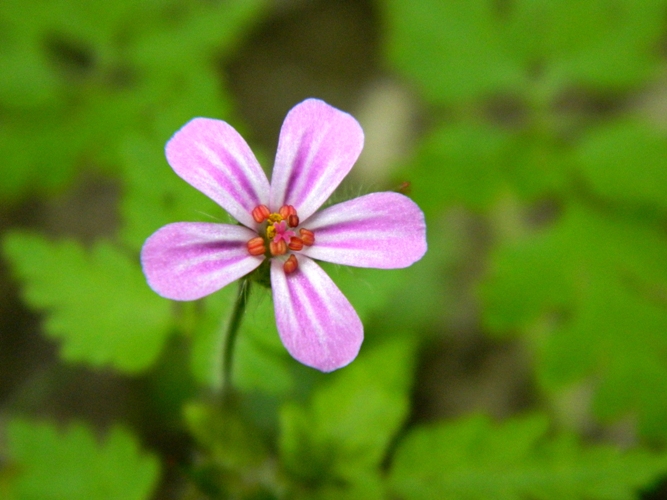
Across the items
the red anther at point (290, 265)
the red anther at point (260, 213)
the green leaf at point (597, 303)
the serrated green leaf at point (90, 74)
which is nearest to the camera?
the red anther at point (290, 265)

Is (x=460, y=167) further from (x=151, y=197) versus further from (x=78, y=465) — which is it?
(x=78, y=465)

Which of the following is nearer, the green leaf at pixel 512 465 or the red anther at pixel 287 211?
the red anther at pixel 287 211

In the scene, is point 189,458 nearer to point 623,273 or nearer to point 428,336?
point 428,336

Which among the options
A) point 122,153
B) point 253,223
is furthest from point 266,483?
point 122,153

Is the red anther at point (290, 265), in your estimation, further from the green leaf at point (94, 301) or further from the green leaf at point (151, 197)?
the green leaf at point (94, 301)

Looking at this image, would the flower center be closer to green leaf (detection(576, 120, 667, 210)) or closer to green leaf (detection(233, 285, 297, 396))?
green leaf (detection(233, 285, 297, 396))

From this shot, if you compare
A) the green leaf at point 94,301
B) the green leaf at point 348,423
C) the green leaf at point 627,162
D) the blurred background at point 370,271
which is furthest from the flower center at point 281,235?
the green leaf at point 627,162

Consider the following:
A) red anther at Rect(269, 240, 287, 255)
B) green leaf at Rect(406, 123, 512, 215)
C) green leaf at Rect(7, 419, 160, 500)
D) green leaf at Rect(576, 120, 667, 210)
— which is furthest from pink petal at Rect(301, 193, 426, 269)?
green leaf at Rect(576, 120, 667, 210)
